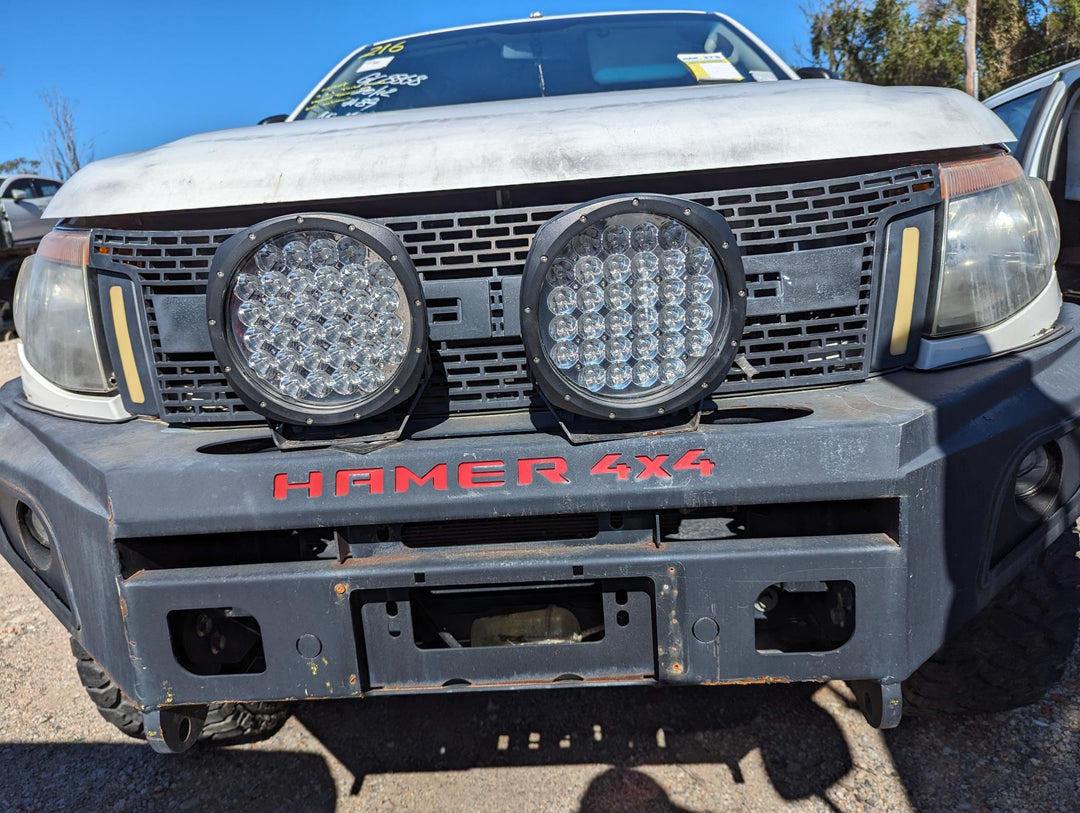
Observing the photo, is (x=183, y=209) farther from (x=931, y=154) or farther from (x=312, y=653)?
(x=931, y=154)

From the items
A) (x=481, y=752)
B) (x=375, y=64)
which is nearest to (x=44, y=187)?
(x=375, y=64)

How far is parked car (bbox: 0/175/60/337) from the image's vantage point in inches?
470

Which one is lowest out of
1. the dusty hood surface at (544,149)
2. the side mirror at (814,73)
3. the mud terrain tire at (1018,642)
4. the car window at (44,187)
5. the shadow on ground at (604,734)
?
the shadow on ground at (604,734)

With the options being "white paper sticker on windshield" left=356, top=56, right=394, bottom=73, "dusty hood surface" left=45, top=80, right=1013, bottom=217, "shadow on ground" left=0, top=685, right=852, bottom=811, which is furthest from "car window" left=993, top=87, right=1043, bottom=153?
"shadow on ground" left=0, top=685, right=852, bottom=811

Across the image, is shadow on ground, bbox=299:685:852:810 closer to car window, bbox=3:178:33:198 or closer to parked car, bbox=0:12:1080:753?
parked car, bbox=0:12:1080:753

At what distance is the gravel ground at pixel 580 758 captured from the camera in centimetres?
220

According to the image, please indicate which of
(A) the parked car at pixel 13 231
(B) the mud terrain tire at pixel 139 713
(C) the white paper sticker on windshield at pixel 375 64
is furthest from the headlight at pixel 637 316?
(A) the parked car at pixel 13 231

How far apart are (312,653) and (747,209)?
4.29 feet

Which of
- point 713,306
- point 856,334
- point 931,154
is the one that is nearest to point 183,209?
point 713,306

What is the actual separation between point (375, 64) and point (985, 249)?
2709mm

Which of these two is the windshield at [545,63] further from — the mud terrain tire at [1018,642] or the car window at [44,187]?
the car window at [44,187]

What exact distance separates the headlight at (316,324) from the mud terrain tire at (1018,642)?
4.90ft

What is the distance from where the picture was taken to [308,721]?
105 inches

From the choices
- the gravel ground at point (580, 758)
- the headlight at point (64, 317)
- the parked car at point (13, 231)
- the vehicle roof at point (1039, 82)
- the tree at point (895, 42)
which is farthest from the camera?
the tree at point (895, 42)
